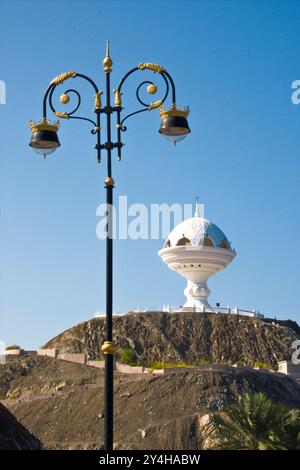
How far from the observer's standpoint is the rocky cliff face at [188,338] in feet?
253

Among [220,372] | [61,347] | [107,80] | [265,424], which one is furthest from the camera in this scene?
[61,347]

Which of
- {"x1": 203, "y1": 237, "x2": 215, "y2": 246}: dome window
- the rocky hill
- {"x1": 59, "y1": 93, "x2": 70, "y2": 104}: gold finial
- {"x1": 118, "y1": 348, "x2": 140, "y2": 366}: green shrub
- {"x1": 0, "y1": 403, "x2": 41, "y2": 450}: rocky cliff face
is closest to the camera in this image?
{"x1": 59, "y1": 93, "x2": 70, "y2": 104}: gold finial

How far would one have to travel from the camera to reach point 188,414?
198ft

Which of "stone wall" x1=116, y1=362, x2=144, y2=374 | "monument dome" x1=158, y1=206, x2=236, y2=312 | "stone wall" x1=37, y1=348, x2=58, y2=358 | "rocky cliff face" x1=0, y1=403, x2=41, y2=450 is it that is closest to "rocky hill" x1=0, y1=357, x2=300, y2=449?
"stone wall" x1=116, y1=362, x2=144, y2=374

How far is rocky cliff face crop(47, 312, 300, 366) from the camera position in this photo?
77125 millimetres

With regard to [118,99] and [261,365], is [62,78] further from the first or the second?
[261,365]

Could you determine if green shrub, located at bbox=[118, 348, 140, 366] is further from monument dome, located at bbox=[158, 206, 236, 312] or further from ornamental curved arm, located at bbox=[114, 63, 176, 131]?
ornamental curved arm, located at bbox=[114, 63, 176, 131]

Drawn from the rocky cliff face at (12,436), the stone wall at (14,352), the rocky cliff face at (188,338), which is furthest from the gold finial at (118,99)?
the stone wall at (14,352)

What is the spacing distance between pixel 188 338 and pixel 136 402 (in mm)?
16521

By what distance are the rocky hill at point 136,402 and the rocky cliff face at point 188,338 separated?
25.4ft

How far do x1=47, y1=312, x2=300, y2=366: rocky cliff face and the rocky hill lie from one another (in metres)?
7.73
